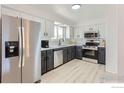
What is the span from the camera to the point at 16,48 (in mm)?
2543

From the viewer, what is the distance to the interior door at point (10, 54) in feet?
7.58

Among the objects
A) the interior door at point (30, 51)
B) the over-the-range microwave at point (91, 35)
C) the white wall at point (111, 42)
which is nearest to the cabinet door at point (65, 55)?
the over-the-range microwave at point (91, 35)

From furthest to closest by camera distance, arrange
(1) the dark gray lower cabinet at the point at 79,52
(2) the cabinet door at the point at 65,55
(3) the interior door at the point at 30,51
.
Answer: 1. (1) the dark gray lower cabinet at the point at 79,52
2. (2) the cabinet door at the point at 65,55
3. (3) the interior door at the point at 30,51

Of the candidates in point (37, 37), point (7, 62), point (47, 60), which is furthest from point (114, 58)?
point (7, 62)

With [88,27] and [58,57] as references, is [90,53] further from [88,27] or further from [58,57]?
[58,57]

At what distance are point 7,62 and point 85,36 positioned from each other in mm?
4911

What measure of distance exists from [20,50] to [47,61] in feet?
5.40

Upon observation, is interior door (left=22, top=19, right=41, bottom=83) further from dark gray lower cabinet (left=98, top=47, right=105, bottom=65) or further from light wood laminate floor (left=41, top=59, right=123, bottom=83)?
dark gray lower cabinet (left=98, top=47, right=105, bottom=65)

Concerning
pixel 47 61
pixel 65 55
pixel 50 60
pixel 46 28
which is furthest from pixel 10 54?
pixel 65 55

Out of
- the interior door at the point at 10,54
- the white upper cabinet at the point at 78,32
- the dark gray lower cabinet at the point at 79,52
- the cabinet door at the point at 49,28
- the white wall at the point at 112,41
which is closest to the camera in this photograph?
the interior door at the point at 10,54

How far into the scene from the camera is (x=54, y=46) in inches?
205

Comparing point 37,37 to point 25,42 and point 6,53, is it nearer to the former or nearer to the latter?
point 25,42

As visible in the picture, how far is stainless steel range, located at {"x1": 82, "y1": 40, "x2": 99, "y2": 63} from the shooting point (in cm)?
587

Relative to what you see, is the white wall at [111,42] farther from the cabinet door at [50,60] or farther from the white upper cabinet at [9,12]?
the white upper cabinet at [9,12]
